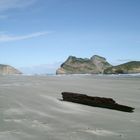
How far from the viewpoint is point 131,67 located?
151 meters

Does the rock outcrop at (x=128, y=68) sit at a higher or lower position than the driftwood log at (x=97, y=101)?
higher

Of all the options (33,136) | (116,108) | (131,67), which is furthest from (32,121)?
(131,67)

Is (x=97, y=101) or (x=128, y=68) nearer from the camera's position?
(x=97, y=101)

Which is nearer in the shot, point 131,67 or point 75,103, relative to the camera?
point 75,103

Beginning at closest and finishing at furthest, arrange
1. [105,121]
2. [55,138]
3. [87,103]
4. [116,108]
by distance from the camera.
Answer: [55,138] → [105,121] → [116,108] → [87,103]

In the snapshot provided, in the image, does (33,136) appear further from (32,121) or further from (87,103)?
(87,103)

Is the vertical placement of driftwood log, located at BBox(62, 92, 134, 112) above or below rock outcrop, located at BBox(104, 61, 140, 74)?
below

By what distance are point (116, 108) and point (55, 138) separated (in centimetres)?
621

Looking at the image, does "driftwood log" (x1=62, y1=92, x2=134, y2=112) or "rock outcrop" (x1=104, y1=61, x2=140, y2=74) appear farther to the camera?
"rock outcrop" (x1=104, y1=61, x2=140, y2=74)

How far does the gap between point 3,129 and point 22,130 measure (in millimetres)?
Answer: 602

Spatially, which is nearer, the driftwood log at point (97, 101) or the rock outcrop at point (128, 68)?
the driftwood log at point (97, 101)

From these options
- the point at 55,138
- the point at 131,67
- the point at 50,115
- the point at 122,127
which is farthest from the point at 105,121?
the point at 131,67

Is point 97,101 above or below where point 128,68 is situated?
below

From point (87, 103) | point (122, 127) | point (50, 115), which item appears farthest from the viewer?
point (87, 103)
